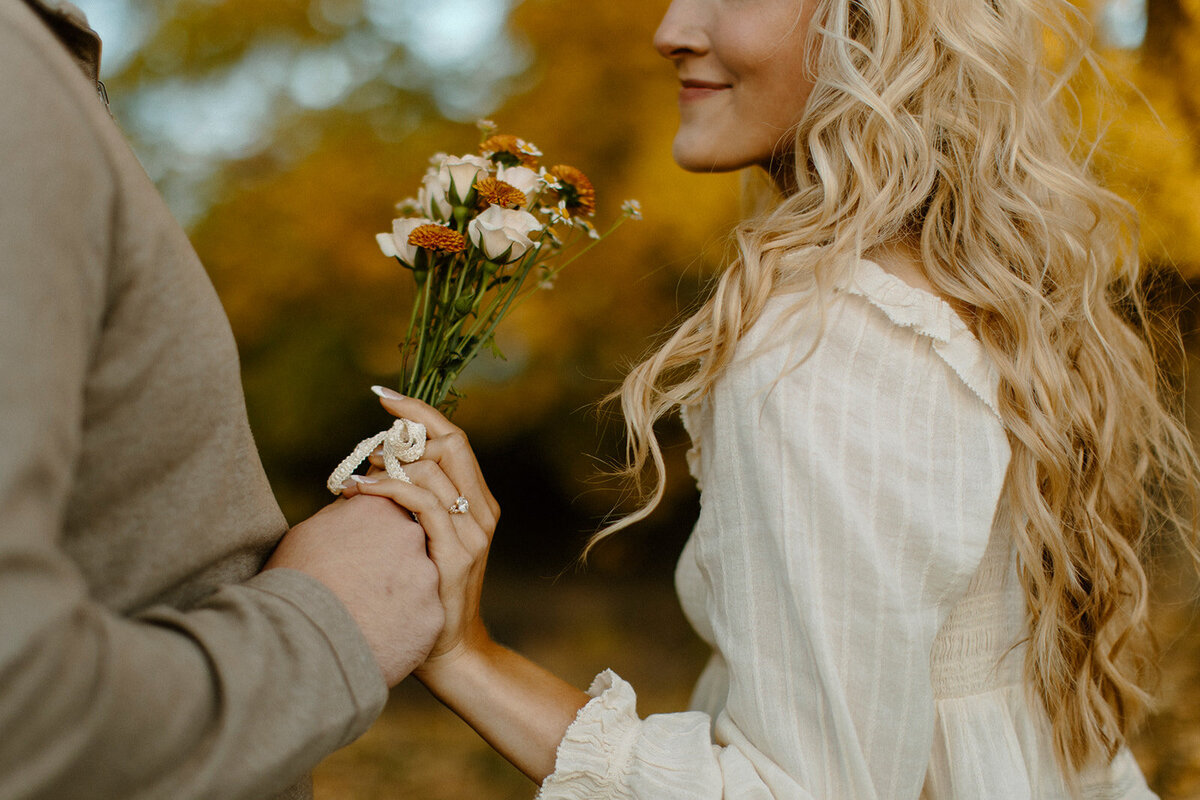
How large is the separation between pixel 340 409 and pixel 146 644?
3689mm

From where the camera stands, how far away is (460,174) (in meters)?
1.27

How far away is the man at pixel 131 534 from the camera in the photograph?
54 cm

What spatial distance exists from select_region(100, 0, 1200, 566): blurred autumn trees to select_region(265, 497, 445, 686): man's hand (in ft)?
8.80

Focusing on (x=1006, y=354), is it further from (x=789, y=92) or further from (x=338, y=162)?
(x=338, y=162)

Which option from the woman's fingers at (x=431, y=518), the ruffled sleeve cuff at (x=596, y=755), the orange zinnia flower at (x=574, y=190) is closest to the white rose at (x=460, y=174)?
the orange zinnia flower at (x=574, y=190)

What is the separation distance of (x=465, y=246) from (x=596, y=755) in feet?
2.38

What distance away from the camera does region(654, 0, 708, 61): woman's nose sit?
1413 mm

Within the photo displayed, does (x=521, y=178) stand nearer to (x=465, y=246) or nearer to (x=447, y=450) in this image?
(x=465, y=246)

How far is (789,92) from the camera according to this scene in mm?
1362

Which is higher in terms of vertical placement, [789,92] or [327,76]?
[789,92]

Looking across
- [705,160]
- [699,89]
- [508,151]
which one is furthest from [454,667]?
[699,89]

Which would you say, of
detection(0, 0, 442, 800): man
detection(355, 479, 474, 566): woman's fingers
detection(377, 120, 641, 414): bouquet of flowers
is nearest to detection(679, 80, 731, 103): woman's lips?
detection(377, 120, 641, 414): bouquet of flowers

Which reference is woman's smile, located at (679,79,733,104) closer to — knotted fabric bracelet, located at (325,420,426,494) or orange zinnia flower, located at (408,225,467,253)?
orange zinnia flower, located at (408,225,467,253)

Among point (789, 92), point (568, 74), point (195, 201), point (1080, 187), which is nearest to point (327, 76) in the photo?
point (195, 201)
